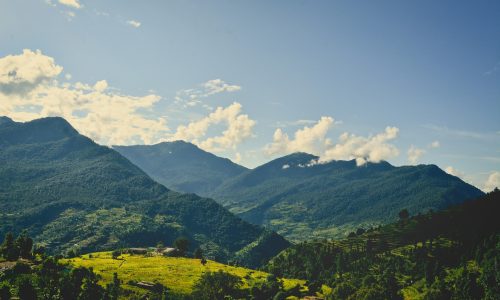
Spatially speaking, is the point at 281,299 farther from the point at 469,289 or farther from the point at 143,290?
the point at 469,289

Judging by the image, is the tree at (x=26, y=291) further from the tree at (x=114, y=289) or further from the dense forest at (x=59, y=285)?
the tree at (x=114, y=289)

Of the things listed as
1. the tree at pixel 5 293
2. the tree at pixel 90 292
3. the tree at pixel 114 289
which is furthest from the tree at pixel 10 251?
the tree at pixel 5 293

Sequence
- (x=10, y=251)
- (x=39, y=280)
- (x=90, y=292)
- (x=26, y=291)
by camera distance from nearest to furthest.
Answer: (x=26, y=291), (x=39, y=280), (x=90, y=292), (x=10, y=251)

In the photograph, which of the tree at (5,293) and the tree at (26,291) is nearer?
the tree at (5,293)

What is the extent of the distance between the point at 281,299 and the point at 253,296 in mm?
13557

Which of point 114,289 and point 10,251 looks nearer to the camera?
point 114,289

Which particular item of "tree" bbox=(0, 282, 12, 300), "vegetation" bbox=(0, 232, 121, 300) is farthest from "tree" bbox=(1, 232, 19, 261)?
"tree" bbox=(0, 282, 12, 300)

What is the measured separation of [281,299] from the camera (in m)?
197

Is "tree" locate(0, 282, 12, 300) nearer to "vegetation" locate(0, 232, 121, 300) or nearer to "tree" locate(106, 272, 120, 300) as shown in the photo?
"vegetation" locate(0, 232, 121, 300)

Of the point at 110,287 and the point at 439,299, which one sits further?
the point at 439,299

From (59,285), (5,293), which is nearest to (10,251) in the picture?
(59,285)

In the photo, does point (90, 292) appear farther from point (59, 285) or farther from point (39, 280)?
point (39, 280)

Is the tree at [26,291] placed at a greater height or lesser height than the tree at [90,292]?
greater

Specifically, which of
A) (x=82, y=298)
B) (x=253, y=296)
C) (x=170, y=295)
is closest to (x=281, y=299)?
(x=253, y=296)
